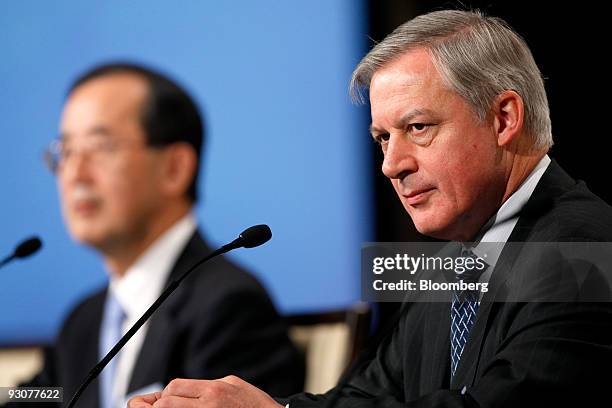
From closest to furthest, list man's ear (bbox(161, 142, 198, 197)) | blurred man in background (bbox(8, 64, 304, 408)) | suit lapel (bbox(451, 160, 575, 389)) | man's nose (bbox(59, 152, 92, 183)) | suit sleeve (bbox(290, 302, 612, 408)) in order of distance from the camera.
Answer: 1. suit sleeve (bbox(290, 302, 612, 408))
2. suit lapel (bbox(451, 160, 575, 389))
3. blurred man in background (bbox(8, 64, 304, 408))
4. man's nose (bbox(59, 152, 92, 183))
5. man's ear (bbox(161, 142, 198, 197))

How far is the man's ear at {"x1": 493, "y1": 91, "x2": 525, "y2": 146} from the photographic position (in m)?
1.88

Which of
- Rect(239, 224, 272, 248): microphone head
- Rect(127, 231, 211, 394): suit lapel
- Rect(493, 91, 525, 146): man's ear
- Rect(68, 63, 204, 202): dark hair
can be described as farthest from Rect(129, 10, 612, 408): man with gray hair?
Rect(68, 63, 204, 202): dark hair

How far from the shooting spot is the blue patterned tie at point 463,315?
1866 mm

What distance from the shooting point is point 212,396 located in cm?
167

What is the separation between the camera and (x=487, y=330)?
1771 millimetres

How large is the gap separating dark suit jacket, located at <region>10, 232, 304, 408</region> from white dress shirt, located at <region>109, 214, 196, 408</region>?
0.59 ft

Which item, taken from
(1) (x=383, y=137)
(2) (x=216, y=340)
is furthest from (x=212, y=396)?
(2) (x=216, y=340)

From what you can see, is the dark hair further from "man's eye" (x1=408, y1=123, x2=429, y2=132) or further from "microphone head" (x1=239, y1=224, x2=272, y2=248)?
"man's eye" (x1=408, y1=123, x2=429, y2=132)

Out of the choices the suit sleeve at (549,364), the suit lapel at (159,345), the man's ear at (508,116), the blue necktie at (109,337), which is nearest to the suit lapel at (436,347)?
the suit sleeve at (549,364)

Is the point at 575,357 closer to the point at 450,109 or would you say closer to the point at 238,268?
the point at 450,109

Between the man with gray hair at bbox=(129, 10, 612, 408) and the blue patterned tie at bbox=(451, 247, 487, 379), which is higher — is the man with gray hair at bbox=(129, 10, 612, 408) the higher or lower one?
the higher one

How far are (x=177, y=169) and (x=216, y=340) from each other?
821 mm

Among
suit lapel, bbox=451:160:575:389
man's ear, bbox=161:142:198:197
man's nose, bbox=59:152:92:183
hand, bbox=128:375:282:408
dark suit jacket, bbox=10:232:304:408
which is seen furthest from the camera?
man's ear, bbox=161:142:198:197

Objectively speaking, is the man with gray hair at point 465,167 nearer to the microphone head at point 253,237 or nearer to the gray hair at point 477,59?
the gray hair at point 477,59
